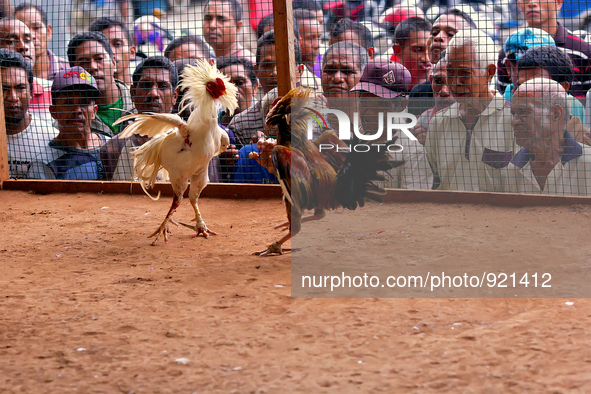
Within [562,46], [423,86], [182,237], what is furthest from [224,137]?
[562,46]

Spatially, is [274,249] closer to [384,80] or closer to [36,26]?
[384,80]

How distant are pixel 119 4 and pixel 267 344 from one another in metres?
A: 6.63

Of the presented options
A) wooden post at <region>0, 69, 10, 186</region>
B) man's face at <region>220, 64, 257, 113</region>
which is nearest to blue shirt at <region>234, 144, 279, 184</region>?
man's face at <region>220, 64, 257, 113</region>

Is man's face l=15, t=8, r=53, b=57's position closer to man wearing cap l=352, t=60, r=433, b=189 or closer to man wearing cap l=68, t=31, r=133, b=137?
man wearing cap l=68, t=31, r=133, b=137

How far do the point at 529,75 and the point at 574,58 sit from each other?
2.60ft

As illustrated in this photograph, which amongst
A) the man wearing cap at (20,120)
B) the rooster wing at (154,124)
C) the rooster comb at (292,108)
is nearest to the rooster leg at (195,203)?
the rooster wing at (154,124)

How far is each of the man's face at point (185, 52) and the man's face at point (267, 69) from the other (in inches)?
31.4

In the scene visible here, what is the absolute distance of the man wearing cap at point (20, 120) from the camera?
19.7 feet

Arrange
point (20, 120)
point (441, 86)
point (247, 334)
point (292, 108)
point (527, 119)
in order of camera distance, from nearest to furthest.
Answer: point (247, 334), point (292, 108), point (527, 119), point (441, 86), point (20, 120)

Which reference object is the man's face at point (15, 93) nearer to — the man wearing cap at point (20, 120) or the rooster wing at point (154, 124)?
the man wearing cap at point (20, 120)

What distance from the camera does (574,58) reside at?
5.25 metres

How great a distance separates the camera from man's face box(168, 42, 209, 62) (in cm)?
614

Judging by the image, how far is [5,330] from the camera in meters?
2.29

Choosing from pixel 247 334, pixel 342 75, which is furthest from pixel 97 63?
pixel 247 334
